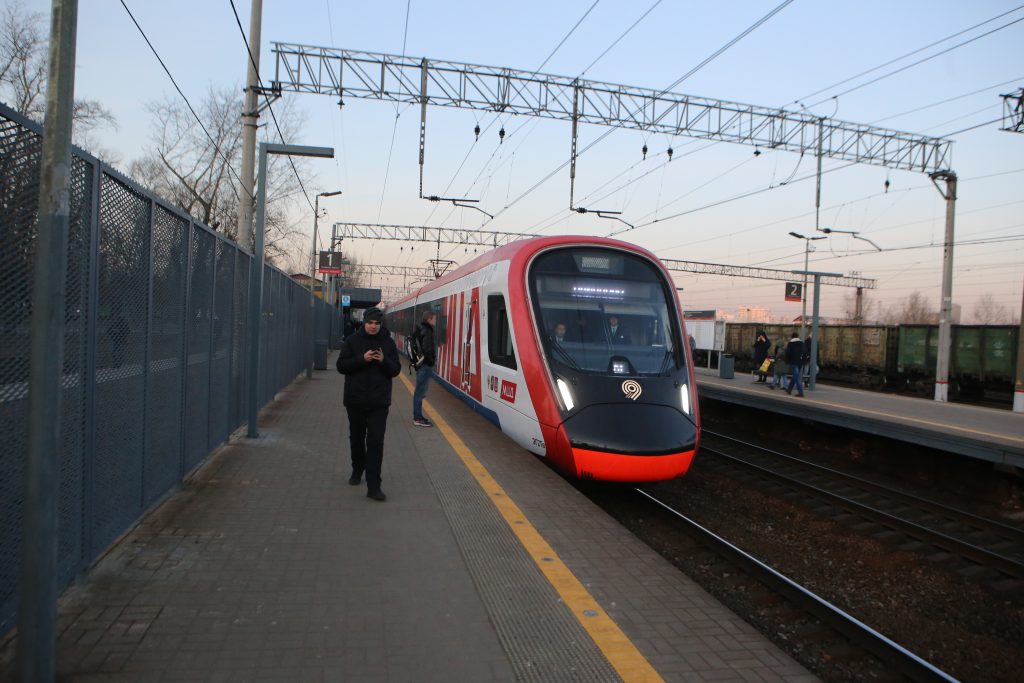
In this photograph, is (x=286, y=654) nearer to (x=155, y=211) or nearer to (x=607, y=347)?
(x=155, y=211)

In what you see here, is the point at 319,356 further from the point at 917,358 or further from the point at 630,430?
the point at 917,358

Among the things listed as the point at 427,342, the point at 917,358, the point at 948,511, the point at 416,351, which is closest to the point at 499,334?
the point at 427,342

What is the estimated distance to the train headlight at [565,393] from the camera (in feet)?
23.5

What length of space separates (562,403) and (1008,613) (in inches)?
166

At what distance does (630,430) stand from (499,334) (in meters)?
2.79

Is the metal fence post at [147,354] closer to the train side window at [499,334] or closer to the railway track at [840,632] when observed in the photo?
the train side window at [499,334]

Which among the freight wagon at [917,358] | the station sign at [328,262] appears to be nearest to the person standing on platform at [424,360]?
the station sign at [328,262]

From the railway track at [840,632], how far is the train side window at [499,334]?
3.52m

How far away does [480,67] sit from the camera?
48.5 feet

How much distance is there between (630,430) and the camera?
22.8 ft

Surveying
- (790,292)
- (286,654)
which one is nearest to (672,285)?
(286,654)

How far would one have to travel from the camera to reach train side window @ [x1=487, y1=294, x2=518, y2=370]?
8633mm

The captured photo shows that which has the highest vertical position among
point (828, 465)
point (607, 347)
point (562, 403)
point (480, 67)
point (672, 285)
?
point (480, 67)

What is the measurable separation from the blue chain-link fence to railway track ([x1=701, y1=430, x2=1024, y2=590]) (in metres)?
7.19
